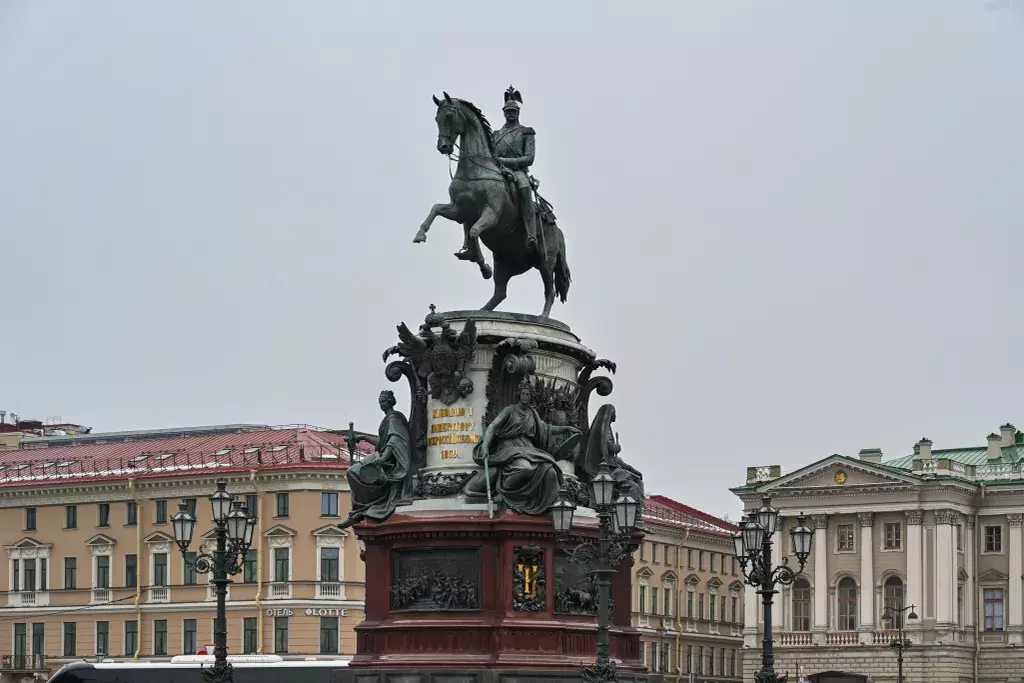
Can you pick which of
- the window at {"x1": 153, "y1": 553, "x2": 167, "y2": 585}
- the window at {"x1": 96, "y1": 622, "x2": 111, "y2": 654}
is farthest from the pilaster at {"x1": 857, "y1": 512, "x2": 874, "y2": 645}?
the window at {"x1": 96, "y1": 622, "x2": 111, "y2": 654}

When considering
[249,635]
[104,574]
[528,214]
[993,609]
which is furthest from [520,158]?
[993,609]

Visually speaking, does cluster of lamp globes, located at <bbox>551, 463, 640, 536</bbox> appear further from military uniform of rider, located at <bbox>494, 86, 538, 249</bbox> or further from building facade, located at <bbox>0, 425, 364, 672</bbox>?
building facade, located at <bbox>0, 425, 364, 672</bbox>

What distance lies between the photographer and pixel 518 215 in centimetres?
3384

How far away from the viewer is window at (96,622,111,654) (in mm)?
94312

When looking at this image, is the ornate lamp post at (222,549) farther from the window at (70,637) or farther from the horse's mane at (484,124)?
the window at (70,637)

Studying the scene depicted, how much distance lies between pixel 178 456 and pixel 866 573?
46.6 m

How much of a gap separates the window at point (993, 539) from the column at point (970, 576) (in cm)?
93

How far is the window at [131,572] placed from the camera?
310ft

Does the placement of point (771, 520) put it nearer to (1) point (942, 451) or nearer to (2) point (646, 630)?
(2) point (646, 630)

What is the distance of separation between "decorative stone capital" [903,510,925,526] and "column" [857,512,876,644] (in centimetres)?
252

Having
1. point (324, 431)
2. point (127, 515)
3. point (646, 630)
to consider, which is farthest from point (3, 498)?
point (646, 630)

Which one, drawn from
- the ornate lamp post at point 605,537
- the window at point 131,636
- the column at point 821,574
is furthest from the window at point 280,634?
the ornate lamp post at point 605,537

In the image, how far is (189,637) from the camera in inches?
3656

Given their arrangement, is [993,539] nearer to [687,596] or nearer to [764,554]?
[687,596]
